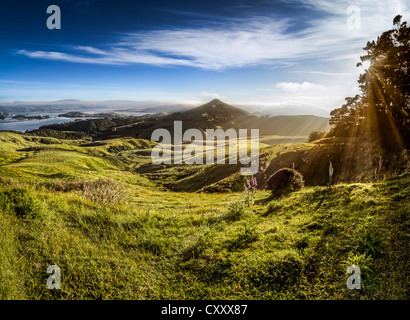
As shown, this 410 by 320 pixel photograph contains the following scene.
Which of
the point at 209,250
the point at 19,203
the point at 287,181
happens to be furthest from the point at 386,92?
the point at 19,203

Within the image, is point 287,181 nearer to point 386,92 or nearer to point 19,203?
point 19,203

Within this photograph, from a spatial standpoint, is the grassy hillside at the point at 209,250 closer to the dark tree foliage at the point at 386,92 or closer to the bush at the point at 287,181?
the bush at the point at 287,181

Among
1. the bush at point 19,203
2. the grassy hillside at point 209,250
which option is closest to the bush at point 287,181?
the grassy hillside at point 209,250

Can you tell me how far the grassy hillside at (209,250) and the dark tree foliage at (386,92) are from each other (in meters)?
23.5

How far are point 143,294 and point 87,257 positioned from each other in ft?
6.36

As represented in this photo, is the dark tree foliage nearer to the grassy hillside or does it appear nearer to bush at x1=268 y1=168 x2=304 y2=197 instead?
bush at x1=268 y1=168 x2=304 y2=197

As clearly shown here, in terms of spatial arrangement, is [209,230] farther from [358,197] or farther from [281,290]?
[358,197]

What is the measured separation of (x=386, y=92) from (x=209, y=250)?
3410 centimetres

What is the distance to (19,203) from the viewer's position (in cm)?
680

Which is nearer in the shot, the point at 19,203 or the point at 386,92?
the point at 19,203

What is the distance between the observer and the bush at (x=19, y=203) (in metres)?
6.64

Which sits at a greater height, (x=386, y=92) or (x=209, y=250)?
(x=386, y=92)
